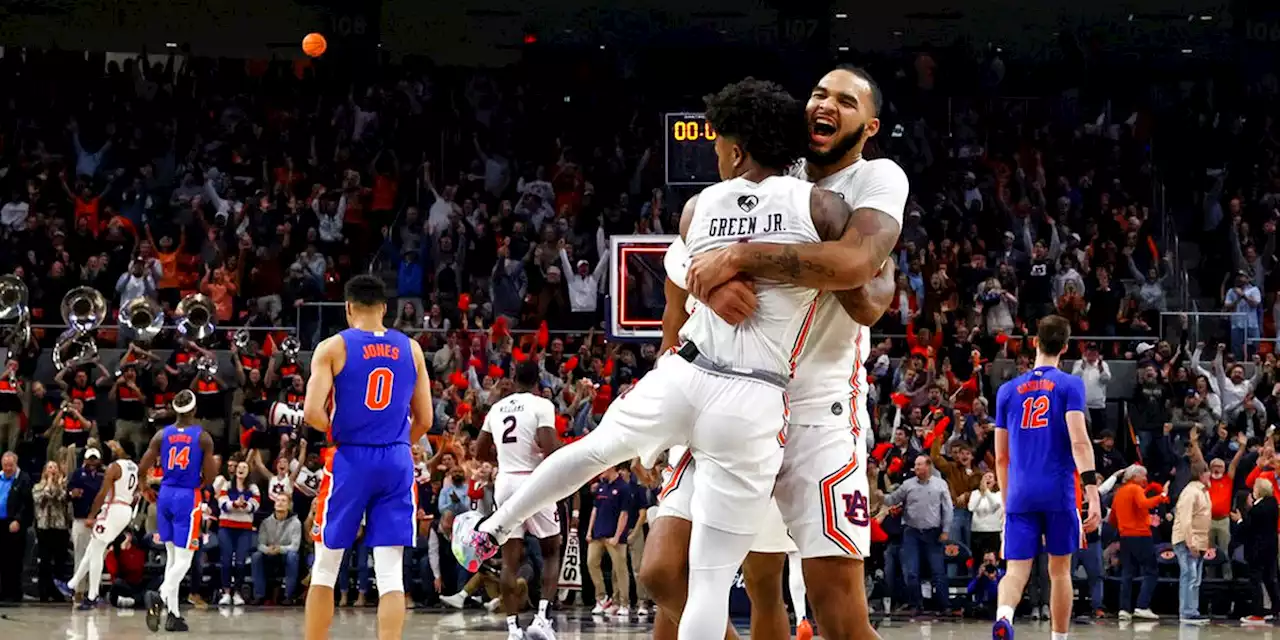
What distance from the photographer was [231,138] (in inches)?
1021

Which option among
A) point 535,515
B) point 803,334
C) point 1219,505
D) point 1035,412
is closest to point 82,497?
point 535,515

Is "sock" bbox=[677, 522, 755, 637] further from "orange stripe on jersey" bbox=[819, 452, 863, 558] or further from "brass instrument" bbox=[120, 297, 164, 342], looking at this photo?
"brass instrument" bbox=[120, 297, 164, 342]

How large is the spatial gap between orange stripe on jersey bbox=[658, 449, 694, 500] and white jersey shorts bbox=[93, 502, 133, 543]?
1200 cm

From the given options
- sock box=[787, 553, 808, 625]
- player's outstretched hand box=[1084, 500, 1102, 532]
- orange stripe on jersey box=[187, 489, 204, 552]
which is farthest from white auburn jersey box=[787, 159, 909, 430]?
orange stripe on jersey box=[187, 489, 204, 552]

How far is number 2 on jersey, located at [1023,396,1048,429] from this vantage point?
33.6 ft

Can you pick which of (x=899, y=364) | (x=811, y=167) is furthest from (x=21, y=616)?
(x=811, y=167)

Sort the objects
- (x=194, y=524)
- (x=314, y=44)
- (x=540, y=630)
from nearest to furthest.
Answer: (x=540, y=630) < (x=194, y=524) < (x=314, y=44)

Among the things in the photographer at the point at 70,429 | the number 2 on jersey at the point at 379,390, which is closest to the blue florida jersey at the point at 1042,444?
the number 2 on jersey at the point at 379,390

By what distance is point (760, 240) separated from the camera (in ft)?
19.0

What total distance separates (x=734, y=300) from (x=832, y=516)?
35.0 inches

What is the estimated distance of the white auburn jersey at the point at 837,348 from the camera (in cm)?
610

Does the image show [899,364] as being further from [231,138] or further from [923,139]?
[231,138]

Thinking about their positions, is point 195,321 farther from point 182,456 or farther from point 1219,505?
point 1219,505

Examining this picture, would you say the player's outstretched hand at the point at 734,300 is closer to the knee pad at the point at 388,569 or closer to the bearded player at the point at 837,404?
the bearded player at the point at 837,404
